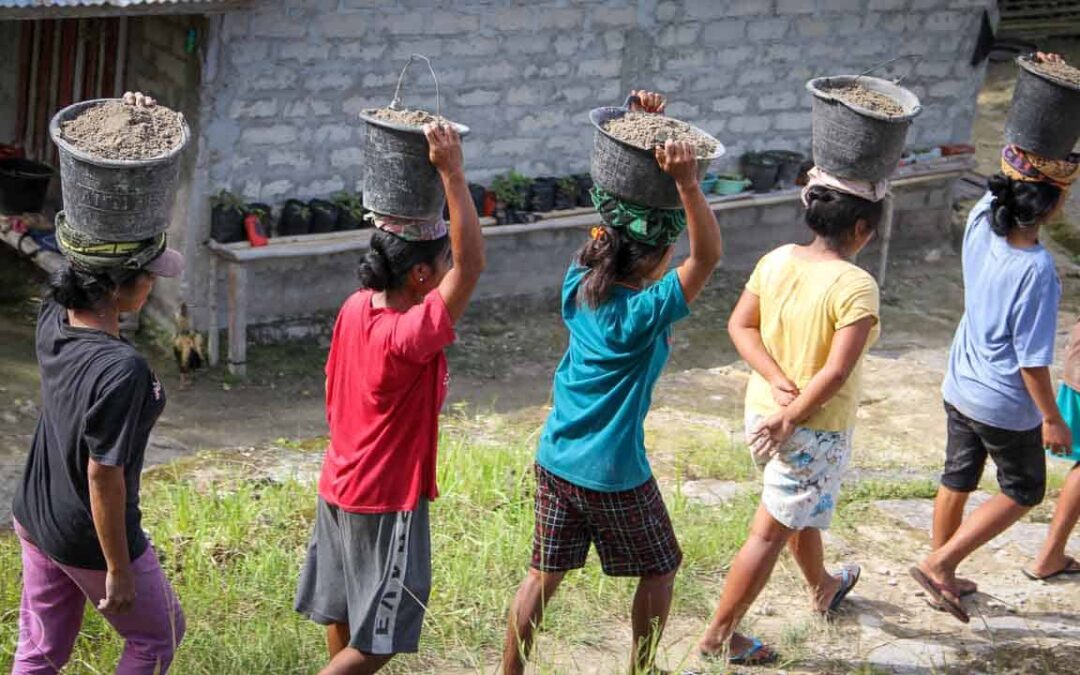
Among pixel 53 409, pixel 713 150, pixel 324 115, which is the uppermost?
pixel 713 150

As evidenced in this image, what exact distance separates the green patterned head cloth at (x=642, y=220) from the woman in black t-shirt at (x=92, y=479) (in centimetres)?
114

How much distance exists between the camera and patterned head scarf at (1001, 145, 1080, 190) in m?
4.52

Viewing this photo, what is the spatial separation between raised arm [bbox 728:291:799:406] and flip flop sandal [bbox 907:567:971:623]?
3.84 feet

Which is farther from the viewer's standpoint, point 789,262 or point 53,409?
point 789,262

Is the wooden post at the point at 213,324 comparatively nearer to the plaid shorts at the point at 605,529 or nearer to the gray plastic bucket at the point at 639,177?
the plaid shorts at the point at 605,529

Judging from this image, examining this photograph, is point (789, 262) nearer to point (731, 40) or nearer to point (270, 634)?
point (270, 634)

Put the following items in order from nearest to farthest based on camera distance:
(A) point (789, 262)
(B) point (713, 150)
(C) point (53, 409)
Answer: (C) point (53, 409)
(B) point (713, 150)
(A) point (789, 262)

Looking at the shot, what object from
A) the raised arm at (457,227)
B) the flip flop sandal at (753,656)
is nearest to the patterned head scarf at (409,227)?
the raised arm at (457,227)

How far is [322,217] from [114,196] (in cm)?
569

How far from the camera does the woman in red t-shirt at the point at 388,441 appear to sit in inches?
134

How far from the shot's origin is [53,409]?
322cm

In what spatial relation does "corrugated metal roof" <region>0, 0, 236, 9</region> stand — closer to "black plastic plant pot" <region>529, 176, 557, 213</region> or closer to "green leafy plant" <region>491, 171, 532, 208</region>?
"green leafy plant" <region>491, 171, 532, 208</region>

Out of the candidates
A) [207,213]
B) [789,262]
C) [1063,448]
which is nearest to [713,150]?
[789,262]

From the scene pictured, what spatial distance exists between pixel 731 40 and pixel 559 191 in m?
1.94
